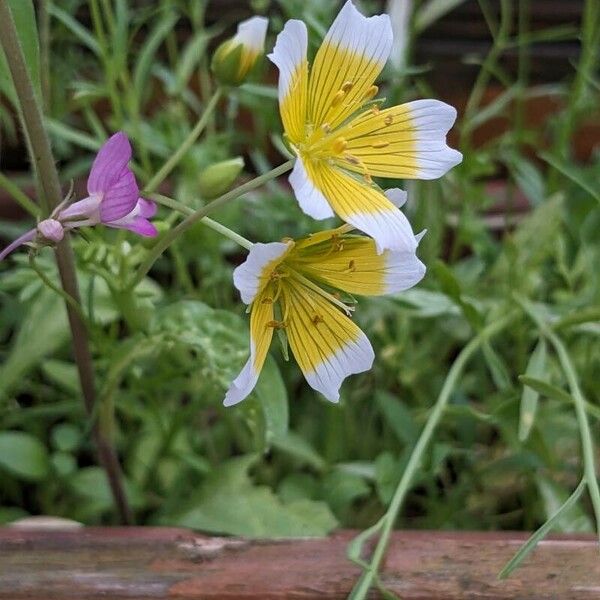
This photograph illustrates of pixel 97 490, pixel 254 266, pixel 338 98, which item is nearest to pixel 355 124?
pixel 338 98

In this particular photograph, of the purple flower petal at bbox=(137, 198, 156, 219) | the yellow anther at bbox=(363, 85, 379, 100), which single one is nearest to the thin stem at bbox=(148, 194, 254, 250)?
the purple flower petal at bbox=(137, 198, 156, 219)

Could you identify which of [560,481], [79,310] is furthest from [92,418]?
[560,481]

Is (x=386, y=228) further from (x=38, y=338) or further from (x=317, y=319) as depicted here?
(x=38, y=338)

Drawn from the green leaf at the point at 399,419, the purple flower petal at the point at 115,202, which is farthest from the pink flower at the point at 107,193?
the green leaf at the point at 399,419

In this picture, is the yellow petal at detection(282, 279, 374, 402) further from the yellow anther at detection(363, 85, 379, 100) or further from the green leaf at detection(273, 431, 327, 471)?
the green leaf at detection(273, 431, 327, 471)

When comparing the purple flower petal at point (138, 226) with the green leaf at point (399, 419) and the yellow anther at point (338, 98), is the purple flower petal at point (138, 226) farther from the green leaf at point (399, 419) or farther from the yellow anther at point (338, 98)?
the green leaf at point (399, 419)

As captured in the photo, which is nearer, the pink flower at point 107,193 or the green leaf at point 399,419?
the pink flower at point 107,193
